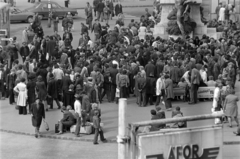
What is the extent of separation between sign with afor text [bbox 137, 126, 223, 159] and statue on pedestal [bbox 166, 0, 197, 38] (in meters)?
23.7

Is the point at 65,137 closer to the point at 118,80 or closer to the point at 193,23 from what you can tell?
the point at 118,80

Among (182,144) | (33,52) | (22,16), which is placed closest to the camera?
(182,144)

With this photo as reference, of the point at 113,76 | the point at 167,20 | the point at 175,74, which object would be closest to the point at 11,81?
the point at 113,76

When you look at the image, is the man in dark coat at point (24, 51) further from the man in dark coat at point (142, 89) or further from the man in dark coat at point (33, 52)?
the man in dark coat at point (142, 89)

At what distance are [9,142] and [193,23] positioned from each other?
55.2 ft

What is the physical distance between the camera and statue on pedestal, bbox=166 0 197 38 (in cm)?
3331

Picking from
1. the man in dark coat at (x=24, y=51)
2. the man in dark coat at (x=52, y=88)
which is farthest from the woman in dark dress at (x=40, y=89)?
the man in dark coat at (x=24, y=51)

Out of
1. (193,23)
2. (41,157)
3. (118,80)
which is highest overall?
(193,23)

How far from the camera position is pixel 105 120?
72.5 feet

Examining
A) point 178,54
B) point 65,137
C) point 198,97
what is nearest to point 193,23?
point 178,54

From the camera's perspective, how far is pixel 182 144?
9.68m

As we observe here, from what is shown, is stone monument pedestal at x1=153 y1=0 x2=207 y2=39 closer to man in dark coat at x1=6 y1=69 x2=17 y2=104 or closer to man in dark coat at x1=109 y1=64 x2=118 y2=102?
man in dark coat at x1=109 y1=64 x2=118 y2=102

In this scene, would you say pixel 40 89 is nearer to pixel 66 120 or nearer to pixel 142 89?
pixel 66 120

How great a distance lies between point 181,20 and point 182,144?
79.7 ft
